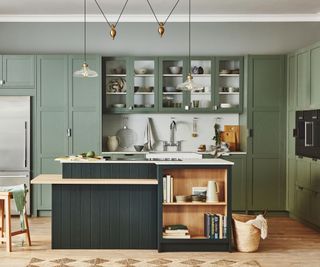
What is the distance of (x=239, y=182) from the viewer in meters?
8.05

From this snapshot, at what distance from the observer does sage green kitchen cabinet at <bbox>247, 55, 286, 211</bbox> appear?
26.3 feet

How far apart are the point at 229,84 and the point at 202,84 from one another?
396 millimetres

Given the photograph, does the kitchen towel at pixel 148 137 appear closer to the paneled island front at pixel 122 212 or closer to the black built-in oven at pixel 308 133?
the black built-in oven at pixel 308 133

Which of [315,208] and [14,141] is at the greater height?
[14,141]

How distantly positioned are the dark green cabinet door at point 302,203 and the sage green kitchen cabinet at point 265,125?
48 centimetres

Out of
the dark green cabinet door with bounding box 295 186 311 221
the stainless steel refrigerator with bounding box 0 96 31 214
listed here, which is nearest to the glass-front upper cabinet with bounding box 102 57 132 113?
the stainless steel refrigerator with bounding box 0 96 31 214

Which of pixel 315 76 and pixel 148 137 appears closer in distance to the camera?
pixel 315 76

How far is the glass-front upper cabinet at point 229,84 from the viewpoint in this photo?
26.9 feet

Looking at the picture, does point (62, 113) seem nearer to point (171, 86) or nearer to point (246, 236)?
point (171, 86)

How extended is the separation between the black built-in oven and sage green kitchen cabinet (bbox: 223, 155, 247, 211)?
0.83 metres

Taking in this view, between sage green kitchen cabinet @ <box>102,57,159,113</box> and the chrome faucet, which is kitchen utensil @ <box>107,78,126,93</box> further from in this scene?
the chrome faucet

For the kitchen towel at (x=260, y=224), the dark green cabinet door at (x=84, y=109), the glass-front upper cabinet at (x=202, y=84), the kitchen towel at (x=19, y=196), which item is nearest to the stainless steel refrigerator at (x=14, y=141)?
the dark green cabinet door at (x=84, y=109)

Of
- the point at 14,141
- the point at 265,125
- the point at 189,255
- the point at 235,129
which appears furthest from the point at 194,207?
the point at 14,141

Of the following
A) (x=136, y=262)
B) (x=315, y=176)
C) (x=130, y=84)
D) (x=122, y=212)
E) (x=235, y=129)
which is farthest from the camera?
(x=235, y=129)
